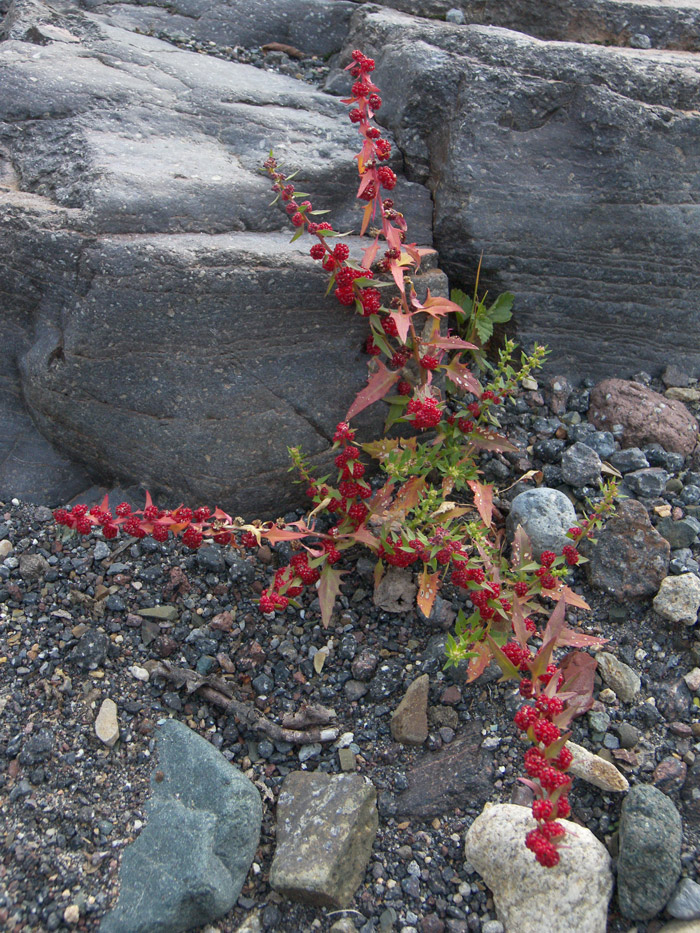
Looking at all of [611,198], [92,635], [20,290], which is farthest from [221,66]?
[92,635]

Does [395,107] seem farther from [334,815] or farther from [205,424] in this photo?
[334,815]

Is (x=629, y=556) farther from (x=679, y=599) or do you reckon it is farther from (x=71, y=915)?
(x=71, y=915)

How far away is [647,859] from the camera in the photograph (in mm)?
2391

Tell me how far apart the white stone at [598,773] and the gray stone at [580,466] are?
A: 1272mm

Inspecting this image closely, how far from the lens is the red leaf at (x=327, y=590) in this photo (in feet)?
9.68

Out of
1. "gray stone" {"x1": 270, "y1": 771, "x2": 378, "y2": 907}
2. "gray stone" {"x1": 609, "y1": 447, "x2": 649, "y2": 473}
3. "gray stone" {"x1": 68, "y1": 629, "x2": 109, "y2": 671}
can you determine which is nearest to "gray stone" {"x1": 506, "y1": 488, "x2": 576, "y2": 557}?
"gray stone" {"x1": 609, "y1": 447, "x2": 649, "y2": 473}

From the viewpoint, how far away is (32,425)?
355cm

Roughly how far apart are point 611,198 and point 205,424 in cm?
225

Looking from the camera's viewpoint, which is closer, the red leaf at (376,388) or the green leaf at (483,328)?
the red leaf at (376,388)

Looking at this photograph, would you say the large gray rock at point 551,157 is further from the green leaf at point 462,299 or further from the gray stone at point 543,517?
the gray stone at point 543,517

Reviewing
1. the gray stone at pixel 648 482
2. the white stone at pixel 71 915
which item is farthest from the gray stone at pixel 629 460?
the white stone at pixel 71 915

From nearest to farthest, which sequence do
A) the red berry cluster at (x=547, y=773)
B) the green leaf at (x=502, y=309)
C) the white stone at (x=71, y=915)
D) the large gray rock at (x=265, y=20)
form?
1. the red berry cluster at (x=547, y=773)
2. the white stone at (x=71, y=915)
3. the green leaf at (x=502, y=309)
4. the large gray rock at (x=265, y=20)

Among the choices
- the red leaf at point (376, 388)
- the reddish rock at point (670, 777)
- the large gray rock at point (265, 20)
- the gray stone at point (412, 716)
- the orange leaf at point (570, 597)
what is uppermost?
the large gray rock at point (265, 20)

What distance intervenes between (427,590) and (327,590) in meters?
0.39
